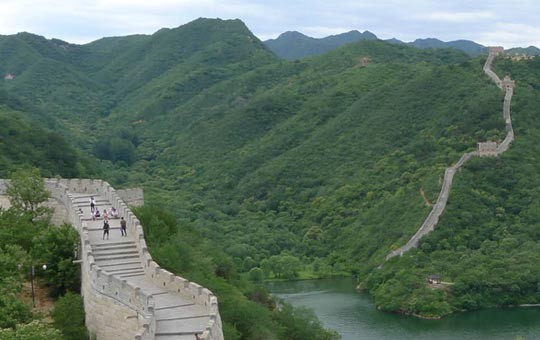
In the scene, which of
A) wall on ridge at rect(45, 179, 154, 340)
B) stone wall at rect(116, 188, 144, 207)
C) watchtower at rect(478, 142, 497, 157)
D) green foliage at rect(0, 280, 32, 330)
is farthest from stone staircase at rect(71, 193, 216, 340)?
watchtower at rect(478, 142, 497, 157)

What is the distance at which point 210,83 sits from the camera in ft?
474

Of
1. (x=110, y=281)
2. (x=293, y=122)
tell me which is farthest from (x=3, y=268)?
(x=293, y=122)

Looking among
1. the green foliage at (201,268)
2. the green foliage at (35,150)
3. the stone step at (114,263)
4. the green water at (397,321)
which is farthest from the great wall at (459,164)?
the stone step at (114,263)

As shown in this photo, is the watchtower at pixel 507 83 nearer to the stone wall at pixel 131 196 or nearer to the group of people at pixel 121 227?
the stone wall at pixel 131 196

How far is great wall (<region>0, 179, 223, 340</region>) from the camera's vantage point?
60.3 feet

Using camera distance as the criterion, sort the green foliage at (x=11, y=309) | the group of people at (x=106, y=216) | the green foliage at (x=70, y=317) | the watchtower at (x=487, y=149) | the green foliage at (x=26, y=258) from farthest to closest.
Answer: the watchtower at (x=487, y=149) → the group of people at (x=106, y=216) → the green foliage at (x=70, y=317) → the green foliage at (x=26, y=258) → the green foliage at (x=11, y=309)

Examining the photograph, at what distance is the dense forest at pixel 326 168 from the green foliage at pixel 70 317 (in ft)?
11.7

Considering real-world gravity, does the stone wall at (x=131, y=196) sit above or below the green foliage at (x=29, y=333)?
above

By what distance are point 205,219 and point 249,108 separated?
Result: 36471 millimetres

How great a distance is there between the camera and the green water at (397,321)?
49656 millimetres

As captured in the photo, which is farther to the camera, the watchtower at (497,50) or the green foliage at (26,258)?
the watchtower at (497,50)

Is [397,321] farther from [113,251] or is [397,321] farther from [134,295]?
[134,295]

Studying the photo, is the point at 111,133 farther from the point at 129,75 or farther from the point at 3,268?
the point at 3,268

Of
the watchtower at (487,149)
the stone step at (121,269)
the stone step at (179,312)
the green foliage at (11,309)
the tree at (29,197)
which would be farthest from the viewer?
the watchtower at (487,149)
